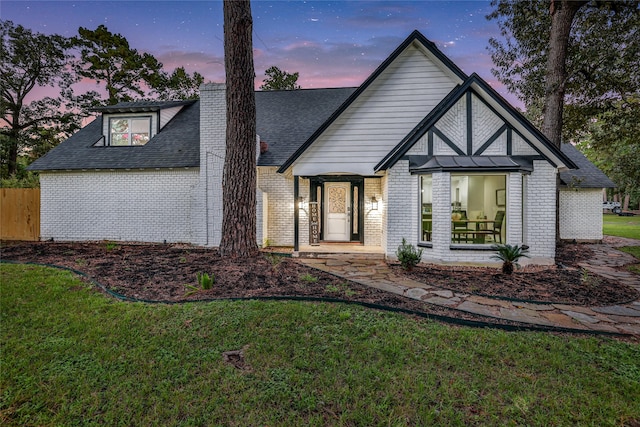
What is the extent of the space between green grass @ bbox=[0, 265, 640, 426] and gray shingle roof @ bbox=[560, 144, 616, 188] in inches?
447

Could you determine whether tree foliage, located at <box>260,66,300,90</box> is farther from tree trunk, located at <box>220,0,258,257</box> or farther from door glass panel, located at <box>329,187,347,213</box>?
tree trunk, located at <box>220,0,258,257</box>

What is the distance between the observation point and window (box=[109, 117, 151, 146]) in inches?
480

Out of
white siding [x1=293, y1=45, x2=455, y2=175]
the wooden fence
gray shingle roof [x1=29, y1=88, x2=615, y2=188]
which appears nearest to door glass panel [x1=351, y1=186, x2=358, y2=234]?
white siding [x1=293, y1=45, x2=455, y2=175]

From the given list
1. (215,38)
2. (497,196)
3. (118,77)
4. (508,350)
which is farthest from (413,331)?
(118,77)

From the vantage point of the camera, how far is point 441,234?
285 inches

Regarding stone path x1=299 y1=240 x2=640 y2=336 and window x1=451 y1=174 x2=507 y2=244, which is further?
window x1=451 y1=174 x2=507 y2=244

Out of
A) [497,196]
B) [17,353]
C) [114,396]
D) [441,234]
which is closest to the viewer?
[114,396]

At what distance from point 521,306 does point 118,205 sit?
43.0 feet

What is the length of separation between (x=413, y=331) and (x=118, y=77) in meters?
27.1

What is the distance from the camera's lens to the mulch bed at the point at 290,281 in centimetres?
482

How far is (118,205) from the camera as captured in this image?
11086 mm

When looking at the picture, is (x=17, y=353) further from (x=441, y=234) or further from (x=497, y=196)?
(x=497, y=196)

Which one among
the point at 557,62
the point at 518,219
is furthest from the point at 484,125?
the point at 557,62

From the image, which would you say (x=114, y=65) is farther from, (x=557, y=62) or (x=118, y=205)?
(x=557, y=62)
